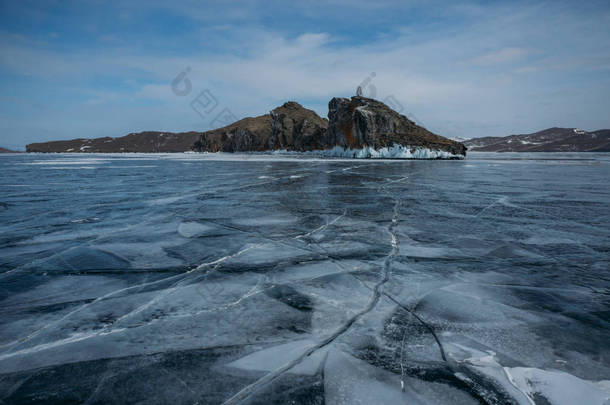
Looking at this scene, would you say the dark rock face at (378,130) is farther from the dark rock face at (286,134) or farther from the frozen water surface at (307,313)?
the frozen water surface at (307,313)

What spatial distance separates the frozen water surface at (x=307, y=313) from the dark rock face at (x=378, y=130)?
63667mm

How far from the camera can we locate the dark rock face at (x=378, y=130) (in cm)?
6750

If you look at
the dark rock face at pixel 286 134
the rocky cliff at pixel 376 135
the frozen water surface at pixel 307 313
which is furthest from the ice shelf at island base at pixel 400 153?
the frozen water surface at pixel 307 313

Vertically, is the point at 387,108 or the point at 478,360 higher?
the point at 387,108

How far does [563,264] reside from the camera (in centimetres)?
479

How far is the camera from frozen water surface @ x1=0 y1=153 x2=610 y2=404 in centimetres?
228

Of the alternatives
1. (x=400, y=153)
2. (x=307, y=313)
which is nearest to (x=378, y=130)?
(x=400, y=153)

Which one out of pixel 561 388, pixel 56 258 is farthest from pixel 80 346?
pixel 561 388

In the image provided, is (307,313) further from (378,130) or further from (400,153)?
(378,130)

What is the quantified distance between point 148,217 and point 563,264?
29.1 feet

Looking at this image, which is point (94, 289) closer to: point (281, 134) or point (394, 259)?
point (394, 259)

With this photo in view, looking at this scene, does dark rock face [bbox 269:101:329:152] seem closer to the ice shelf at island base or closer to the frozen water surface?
the ice shelf at island base

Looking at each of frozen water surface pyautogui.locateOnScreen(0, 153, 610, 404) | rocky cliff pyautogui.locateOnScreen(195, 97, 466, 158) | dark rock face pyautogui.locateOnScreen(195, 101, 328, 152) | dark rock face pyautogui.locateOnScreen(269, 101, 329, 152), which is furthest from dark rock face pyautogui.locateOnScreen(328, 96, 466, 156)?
frozen water surface pyautogui.locateOnScreen(0, 153, 610, 404)

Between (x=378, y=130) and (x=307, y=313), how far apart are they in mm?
77139
